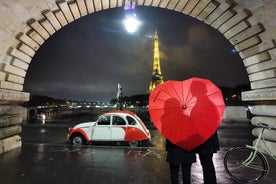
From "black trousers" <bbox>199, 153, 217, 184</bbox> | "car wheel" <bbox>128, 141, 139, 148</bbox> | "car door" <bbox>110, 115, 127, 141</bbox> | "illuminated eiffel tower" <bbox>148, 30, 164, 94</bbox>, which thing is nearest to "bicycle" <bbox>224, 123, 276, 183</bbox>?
"black trousers" <bbox>199, 153, 217, 184</bbox>

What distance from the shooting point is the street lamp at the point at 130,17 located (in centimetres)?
917

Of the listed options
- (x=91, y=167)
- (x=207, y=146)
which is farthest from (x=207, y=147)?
(x=91, y=167)

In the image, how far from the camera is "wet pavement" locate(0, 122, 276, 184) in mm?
5957

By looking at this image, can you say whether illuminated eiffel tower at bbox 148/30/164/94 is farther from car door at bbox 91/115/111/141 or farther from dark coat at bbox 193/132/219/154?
dark coat at bbox 193/132/219/154

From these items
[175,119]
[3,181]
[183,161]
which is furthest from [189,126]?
[3,181]

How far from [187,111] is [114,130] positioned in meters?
7.54

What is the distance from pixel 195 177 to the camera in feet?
20.2

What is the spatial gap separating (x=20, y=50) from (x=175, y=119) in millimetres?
7191

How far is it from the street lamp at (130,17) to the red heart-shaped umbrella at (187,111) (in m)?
5.68

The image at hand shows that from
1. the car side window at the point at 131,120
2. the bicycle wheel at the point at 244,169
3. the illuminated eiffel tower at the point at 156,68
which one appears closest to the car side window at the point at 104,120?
the car side window at the point at 131,120

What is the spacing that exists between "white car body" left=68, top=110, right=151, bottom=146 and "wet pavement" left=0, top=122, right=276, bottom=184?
984 millimetres

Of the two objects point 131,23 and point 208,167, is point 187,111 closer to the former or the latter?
point 208,167

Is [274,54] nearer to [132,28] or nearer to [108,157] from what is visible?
[132,28]

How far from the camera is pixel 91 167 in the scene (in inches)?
278
